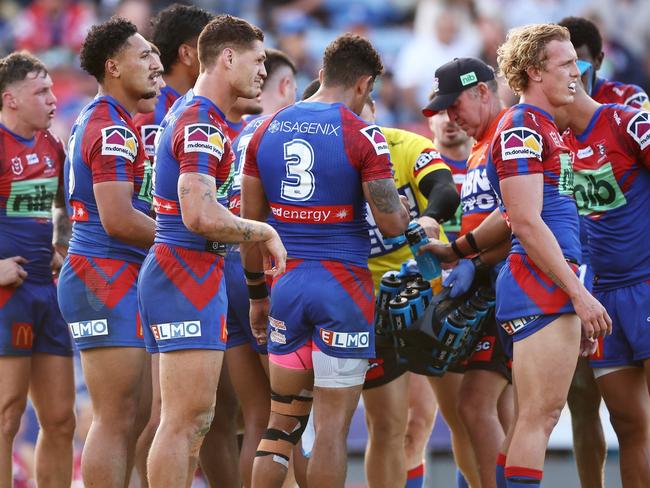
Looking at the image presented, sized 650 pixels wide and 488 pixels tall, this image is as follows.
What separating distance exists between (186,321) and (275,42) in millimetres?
11276

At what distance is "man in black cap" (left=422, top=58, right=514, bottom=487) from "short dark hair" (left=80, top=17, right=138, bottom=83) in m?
2.10

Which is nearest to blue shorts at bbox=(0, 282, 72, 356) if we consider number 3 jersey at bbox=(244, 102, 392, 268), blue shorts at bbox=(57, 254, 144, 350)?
blue shorts at bbox=(57, 254, 144, 350)

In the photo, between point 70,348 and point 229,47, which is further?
point 70,348

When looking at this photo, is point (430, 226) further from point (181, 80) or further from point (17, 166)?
point (17, 166)

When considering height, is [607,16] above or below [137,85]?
above

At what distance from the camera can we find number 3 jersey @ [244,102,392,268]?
614cm

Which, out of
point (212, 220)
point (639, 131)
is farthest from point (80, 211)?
point (639, 131)

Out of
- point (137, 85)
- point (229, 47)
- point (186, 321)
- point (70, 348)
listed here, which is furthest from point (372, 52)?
point (70, 348)

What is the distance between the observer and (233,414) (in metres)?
7.25

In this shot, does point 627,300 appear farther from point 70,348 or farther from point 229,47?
point 70,348

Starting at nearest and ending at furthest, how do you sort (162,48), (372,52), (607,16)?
(372,52) < (162,48) < (607,16)

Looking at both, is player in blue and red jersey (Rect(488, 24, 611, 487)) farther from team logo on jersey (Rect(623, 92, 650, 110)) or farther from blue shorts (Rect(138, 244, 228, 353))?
team logo on jersey (Rect(623, 92, 650, 110))

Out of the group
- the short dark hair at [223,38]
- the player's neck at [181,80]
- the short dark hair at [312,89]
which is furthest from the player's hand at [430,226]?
the player's neck at [181,80]

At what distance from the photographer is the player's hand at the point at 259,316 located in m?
6.65
